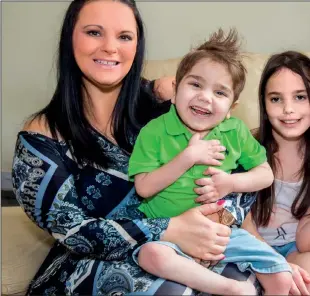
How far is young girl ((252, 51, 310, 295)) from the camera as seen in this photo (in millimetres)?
1597

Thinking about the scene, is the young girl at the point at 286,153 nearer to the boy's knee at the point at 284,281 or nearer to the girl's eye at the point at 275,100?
the girl's eye at the point at 275,100

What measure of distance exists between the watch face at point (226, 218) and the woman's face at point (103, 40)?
0.51 meters

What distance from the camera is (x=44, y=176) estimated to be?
1426 millimetres

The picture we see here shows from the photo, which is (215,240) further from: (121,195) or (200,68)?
(200,68)

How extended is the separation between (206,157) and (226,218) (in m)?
0.19

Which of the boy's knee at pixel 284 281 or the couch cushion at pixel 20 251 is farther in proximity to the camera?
the couch cushion at pixel 20 251

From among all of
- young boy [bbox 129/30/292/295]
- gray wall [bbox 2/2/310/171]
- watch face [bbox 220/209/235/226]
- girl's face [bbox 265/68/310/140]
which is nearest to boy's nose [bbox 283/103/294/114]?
girl's face [bbox 265/68/310/140]

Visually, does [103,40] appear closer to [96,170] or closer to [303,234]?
[96,170]

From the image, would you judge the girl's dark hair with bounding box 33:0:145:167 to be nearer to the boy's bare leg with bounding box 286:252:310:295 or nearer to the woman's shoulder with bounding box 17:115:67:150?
the woman's shoulder with bounding box 17:115:67:150

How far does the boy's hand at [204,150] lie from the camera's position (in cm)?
139

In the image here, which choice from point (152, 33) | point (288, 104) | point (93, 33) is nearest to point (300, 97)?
point (288, 104)

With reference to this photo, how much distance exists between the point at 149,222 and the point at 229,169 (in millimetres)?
286

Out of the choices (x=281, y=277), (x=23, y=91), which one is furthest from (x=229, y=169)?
(x=23, y=91)

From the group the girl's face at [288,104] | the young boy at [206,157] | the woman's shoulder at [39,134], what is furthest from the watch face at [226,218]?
the woman's shoulder at [39,134]
